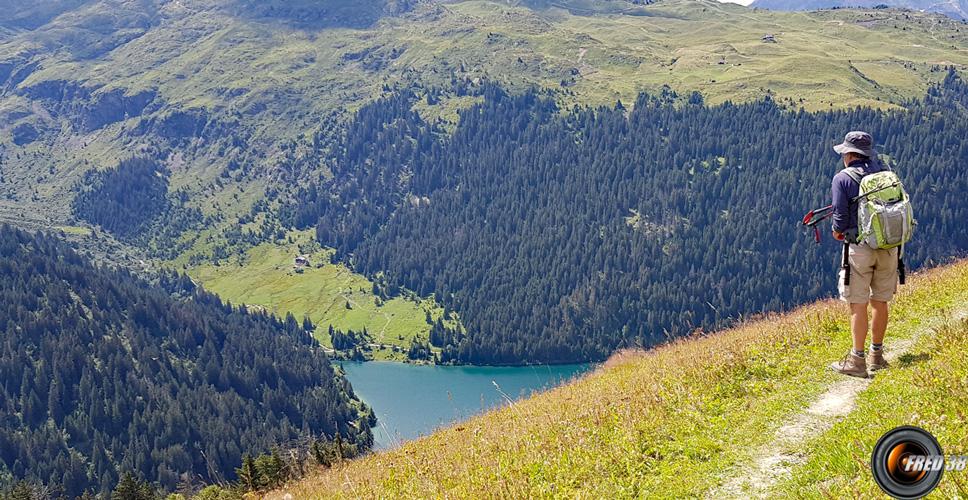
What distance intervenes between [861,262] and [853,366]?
81.2 inches

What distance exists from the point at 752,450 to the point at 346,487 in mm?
7982

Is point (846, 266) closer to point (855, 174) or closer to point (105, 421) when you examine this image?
point (855, 174)

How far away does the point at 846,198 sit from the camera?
12867 mm

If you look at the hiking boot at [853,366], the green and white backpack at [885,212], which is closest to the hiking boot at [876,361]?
the hiking boot at [853,366]

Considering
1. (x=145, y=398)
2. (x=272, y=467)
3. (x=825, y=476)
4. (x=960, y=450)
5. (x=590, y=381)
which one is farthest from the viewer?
(x=145, y=398)

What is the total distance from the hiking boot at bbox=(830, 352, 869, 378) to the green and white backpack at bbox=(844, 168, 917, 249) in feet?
7.46

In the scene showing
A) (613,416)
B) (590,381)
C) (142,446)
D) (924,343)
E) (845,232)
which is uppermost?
(845,232)

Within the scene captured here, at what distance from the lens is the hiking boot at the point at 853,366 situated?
12.9 m

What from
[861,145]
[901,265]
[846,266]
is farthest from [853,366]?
[861,145]

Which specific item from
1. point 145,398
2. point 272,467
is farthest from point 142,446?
point 272,467

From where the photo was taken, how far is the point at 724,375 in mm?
14125

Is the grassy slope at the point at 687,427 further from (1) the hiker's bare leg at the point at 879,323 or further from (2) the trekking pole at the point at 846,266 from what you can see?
(2) the trekking pole at the point at 846,266

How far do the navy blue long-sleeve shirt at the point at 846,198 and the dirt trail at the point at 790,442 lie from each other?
9.68 ft

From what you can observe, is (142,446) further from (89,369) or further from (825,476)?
(825,476)
